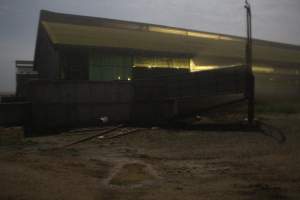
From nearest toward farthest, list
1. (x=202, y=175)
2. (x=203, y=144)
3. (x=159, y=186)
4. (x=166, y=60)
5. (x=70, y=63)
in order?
1. (x=159, y=186)
2. (x=202, y=175)
3. (x=203, y=144)
4. (x=70, y=63)
5. (x=166, y=60)

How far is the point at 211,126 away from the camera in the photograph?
1838 centimetres

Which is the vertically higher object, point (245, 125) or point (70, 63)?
point (70, 63)

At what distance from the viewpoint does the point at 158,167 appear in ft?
33.3

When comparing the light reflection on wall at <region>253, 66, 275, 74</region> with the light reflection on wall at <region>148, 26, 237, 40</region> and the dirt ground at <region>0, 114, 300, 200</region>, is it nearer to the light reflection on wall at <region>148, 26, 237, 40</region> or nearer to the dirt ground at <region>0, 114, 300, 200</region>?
the light reflection on wall at <region>148, 26, 237, 40</region>

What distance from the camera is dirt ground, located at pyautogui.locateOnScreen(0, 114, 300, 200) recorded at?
7.54m

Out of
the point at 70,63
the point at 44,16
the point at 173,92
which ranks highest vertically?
the point at 44,16

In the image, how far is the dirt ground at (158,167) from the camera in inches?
297

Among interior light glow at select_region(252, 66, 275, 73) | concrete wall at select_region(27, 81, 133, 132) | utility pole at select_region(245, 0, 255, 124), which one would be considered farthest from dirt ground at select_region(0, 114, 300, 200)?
interior light glow at select_region(252, 66, 275, 73)

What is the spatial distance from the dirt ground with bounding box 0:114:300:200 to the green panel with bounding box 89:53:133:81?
33.8 feet

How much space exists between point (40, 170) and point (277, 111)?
55.3 ft

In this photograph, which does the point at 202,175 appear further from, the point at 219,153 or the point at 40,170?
the point at 40,170

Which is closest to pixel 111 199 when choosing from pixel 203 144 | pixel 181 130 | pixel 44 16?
pixel 203 144

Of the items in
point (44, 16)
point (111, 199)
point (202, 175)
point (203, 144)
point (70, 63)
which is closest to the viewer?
point (111, 199)

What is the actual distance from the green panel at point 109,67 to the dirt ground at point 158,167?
10.3 metres
